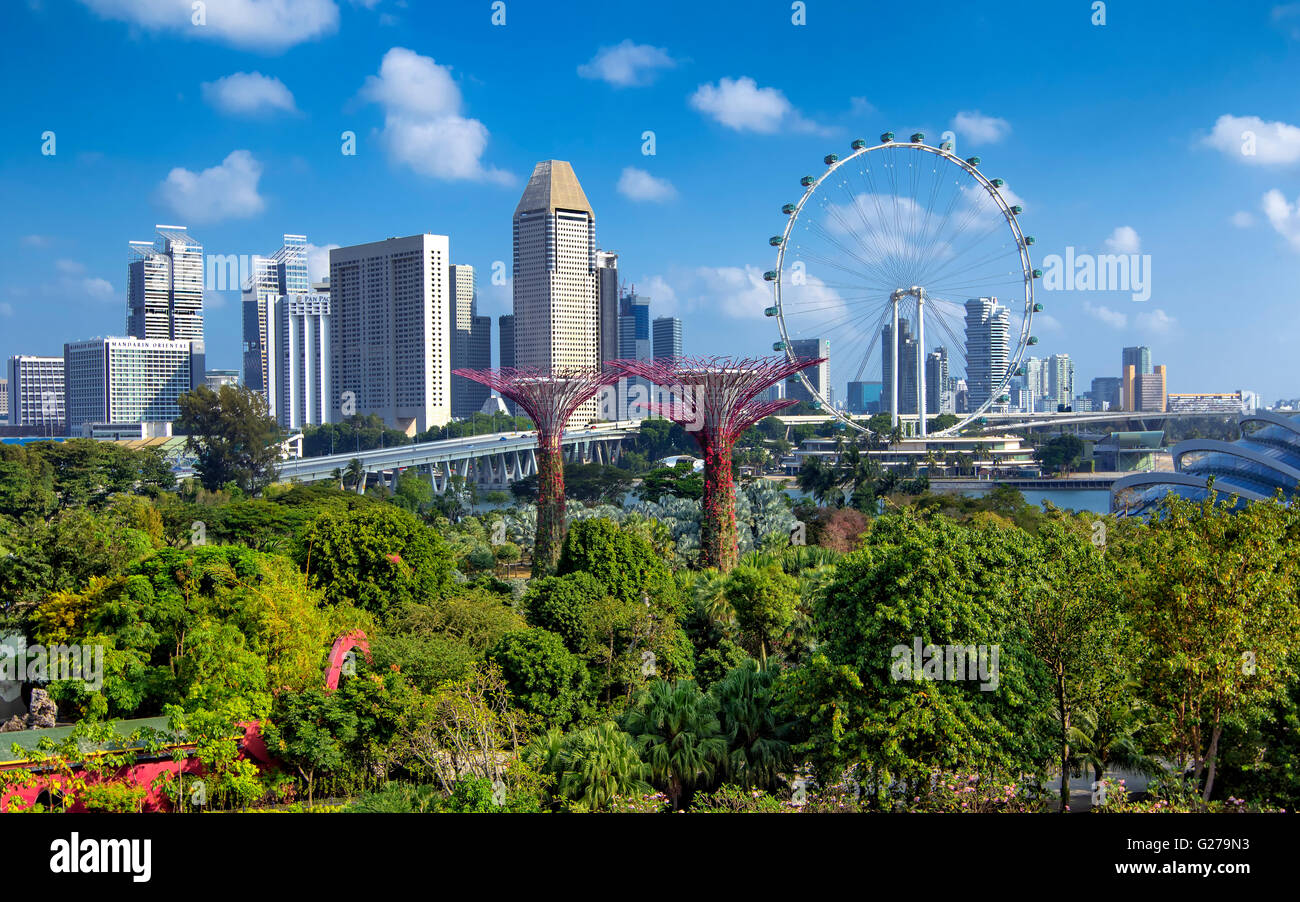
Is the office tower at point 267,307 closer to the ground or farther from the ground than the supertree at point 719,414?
A: farther from the ground

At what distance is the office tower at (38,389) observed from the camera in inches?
5477

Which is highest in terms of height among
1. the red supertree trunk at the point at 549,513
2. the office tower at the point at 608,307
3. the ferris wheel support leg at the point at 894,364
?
the office tower at the point at 608,307

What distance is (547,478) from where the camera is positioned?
27.2 metres

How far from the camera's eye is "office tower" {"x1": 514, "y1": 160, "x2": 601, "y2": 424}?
137125mm

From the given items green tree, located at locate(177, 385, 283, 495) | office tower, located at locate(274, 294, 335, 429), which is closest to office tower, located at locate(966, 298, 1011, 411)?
office tower, located at locate(274, 294, 335, 429)

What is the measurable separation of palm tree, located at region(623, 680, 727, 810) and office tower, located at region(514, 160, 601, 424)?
121827 millimetres

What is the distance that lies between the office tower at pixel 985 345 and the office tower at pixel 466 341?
74865 millimetres

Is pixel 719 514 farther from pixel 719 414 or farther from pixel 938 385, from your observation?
pixel 938 385

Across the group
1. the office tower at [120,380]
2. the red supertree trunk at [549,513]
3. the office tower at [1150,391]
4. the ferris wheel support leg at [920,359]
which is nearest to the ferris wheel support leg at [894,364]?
the ferris wheel support leg at [920,359]

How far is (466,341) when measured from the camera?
529 feet

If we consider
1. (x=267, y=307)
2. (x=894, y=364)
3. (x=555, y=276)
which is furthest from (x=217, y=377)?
(x=894, y=364)

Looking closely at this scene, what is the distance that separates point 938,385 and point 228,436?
127 metres

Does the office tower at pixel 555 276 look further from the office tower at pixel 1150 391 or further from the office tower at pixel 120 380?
the office tower at pixel 1150 391

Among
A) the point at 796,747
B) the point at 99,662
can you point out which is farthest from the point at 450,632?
the point at 796,747
